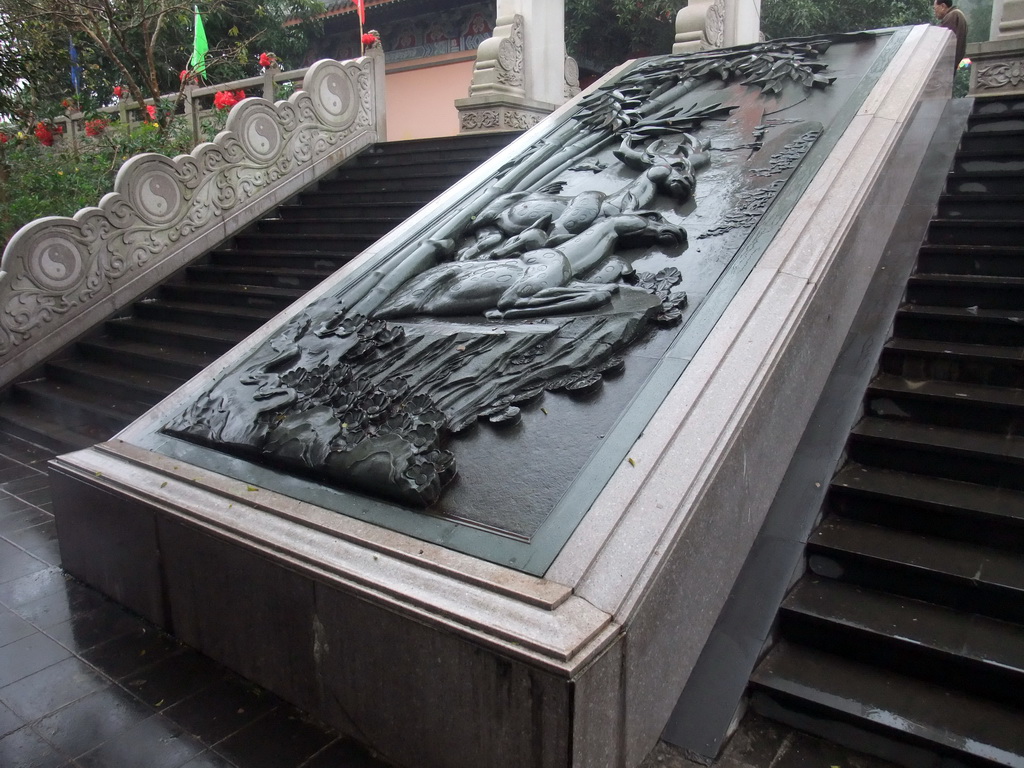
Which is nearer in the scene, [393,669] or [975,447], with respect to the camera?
[393,669]

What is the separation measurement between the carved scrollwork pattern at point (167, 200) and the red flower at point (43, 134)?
15.3ft

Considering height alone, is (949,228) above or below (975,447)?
above

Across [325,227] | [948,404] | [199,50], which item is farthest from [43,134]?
[948,404]

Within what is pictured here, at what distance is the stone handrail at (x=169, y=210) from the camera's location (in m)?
6.12

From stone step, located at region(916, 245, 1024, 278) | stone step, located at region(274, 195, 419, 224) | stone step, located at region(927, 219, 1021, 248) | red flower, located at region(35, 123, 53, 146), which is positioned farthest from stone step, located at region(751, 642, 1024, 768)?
red flower, located at region(35, 123, 53, 146)

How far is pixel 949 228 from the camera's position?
15.0 feet

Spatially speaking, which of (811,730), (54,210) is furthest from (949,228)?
(54,210)

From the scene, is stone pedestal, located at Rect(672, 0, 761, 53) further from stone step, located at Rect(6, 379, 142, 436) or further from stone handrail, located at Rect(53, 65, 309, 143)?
stone step, located at Rect(6, 379, 142, 436)

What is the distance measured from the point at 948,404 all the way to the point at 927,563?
3.19ft

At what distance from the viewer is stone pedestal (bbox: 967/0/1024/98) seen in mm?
6258

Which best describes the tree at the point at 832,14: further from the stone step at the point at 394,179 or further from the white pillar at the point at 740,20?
the stone step at the point at 394,179

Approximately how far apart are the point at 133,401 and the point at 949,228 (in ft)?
18.4

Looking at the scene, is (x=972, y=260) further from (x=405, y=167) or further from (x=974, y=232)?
(x=405, y=167)

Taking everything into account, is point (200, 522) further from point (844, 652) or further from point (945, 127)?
point (945, 127)
